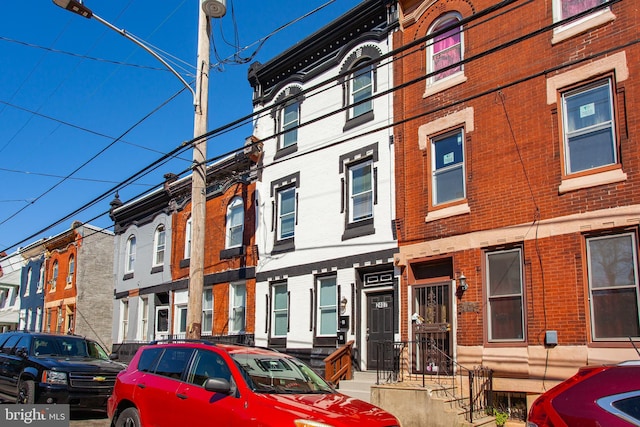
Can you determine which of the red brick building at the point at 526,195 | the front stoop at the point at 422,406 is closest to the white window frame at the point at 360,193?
the red brick building at the point at 526,195

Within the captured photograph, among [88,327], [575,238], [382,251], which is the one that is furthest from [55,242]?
[575,238]

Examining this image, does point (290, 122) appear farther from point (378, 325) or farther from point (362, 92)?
point (378, 325)

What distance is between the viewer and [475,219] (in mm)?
13328

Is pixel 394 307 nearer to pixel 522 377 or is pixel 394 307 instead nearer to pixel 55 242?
pixel 522 377

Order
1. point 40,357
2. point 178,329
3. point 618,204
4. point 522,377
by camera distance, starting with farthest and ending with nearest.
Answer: point 178,329 → point 40,357 → point 522,377 → point 618,204

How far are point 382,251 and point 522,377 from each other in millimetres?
4830

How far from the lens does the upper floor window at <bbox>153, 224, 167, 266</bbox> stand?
25.8 m

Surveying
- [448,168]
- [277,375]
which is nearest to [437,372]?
[448,168]

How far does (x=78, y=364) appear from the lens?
497 inches

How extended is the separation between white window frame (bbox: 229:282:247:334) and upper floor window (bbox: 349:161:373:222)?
5642 mm

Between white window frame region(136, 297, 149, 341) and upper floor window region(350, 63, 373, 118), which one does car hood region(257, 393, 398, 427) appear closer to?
upper floor window region(350, 63, 373, 118)

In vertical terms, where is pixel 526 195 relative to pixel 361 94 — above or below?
below

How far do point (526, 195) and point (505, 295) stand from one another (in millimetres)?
2093

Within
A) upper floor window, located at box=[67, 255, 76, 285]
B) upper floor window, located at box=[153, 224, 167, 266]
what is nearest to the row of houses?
upper floor window, located at box=[153, 224, 167, 266]
